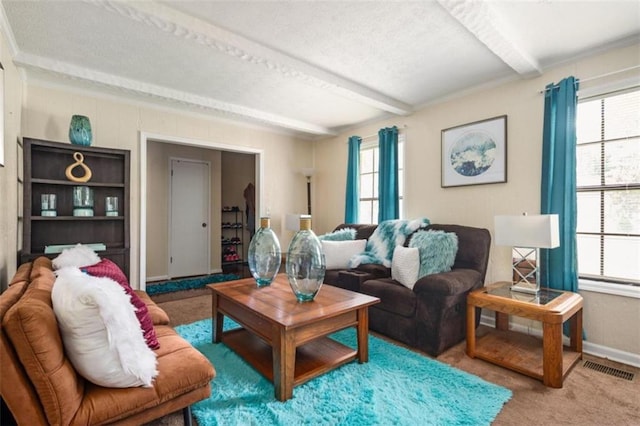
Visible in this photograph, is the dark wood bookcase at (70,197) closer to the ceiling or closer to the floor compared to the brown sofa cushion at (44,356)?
closer to the ceiling

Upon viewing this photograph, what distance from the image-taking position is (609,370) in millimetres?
2248

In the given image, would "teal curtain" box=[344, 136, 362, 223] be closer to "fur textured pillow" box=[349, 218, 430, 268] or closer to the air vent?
"fur textured pillow" box=[349, 218, 430, 268]

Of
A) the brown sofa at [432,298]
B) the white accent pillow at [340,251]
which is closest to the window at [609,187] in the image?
the brown sofa at [432,298]

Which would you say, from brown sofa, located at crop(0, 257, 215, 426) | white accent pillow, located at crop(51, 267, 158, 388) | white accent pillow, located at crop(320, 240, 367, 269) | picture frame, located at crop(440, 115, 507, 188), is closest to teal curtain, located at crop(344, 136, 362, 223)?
white accent pillow, located at crop(320, 240, 367, 269)

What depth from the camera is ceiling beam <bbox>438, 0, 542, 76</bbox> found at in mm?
1939

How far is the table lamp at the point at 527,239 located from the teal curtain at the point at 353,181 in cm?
228

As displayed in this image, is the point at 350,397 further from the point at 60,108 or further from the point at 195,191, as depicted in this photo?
the point at 195,191

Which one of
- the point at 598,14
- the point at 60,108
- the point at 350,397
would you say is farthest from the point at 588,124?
the point at 60,108

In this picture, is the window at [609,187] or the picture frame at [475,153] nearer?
the window at [609,187]

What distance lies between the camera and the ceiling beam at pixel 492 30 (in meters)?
1.94

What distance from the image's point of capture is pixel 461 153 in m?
3.42

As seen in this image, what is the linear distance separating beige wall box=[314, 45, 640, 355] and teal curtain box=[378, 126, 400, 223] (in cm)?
14

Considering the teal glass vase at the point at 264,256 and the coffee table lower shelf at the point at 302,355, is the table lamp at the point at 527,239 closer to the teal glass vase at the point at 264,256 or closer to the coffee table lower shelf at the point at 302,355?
the coffee table lower shelf at the point at 302,355

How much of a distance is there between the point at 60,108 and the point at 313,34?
9.43 ft
